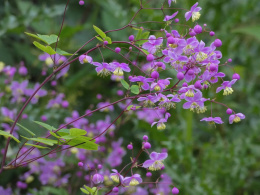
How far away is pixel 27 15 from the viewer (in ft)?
6.20

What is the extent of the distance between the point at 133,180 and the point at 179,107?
1.15 meters

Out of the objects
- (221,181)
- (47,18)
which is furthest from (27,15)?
(221,181)

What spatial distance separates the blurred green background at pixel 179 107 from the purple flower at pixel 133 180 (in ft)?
2.41

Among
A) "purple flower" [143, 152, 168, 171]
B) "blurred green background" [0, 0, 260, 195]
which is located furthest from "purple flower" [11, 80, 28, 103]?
"purple flower" [143, 152, 168, 171]

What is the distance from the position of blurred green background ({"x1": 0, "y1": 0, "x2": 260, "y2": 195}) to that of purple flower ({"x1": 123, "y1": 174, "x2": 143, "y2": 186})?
2.41 ft

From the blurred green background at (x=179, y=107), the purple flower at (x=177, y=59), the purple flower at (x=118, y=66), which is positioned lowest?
the blurred green background at (x=179, y=107)

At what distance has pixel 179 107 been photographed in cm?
192

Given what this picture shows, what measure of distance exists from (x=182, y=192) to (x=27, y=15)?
3.39 ft

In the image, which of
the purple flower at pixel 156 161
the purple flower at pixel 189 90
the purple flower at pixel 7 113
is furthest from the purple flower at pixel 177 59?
the purple flower at pixel 7 113

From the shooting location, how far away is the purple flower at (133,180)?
783mm

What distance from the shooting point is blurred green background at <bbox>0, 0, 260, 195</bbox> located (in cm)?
177

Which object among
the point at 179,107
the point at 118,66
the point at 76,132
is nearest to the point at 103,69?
the point at 118,66

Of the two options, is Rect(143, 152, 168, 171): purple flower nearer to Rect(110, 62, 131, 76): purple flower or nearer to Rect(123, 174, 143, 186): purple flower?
Rect(123, 174, 143, 186): purple flower

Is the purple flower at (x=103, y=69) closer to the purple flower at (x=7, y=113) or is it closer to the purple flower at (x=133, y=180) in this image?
the purple flower at (x=133, y=180)
